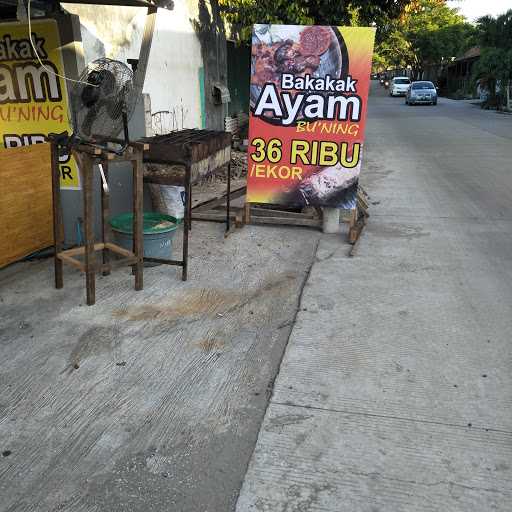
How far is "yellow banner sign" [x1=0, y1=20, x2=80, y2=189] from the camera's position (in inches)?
221

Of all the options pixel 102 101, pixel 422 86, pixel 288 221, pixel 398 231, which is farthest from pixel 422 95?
pixel 102 101

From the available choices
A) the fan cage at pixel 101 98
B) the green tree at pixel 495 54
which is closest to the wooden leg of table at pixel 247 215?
the fan cage at pixel 101 98

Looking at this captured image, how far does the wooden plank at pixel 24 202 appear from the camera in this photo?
17.3 ft

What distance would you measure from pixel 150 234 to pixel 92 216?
2.13 ft

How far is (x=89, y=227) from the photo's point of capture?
4582 millimetres

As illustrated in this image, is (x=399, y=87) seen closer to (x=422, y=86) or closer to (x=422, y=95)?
(x=422, y=86)

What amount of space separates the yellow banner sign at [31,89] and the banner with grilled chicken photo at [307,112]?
217 cm

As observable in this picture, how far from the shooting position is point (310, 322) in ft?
14.7

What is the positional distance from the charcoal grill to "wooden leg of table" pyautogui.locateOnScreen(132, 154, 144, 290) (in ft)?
0.75

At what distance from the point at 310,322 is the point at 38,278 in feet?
8.97

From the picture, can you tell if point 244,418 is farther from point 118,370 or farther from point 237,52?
point 237,52

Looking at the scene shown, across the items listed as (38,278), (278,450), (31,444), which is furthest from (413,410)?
(38,278)

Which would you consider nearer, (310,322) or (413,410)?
(413,410)

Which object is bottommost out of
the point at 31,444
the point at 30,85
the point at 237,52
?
the point at 31,444
